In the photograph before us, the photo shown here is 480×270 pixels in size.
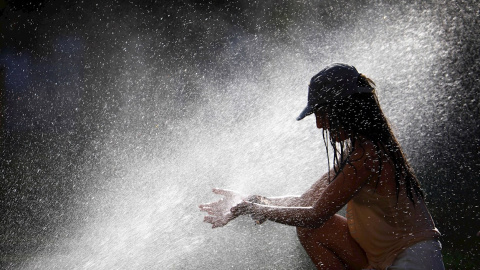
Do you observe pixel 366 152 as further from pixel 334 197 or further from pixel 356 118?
pixel 334 197

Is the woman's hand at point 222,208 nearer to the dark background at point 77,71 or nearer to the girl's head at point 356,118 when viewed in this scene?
the girl's head at point 356,118

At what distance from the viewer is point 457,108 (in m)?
4.24

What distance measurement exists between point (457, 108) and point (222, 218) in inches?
125

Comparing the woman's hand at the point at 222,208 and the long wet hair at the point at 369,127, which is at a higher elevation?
the long wet hair at the point at 369,127

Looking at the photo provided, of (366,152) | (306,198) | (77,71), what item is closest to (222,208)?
(306,198)

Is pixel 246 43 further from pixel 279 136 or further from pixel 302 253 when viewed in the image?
pixel 302 253

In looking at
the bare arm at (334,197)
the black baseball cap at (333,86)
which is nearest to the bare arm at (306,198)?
the bare arm at (334,197)

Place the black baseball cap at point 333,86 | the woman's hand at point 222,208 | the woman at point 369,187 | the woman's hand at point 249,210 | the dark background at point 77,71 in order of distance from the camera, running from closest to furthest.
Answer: the woman at point 369,187 < the black baseball cap at point 333,86 < the woman's hand at point 249,210 < the woman's hand at point 222,208 < the dark background at point 77,71

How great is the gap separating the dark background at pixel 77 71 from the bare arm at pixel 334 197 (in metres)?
5.04

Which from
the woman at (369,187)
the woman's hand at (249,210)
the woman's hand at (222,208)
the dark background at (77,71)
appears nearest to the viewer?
the woman at (369,187)

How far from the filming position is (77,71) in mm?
9859

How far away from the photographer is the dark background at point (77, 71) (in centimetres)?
790

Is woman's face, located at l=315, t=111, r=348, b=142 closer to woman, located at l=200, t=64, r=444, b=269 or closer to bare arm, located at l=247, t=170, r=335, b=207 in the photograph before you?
woman, located at l=200, t=64, r=444, b=269

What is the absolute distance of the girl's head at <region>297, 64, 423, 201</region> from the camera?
6.73 ft
